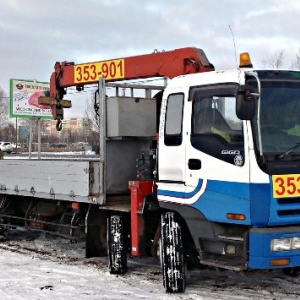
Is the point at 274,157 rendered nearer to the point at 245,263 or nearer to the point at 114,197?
the point at 245,263

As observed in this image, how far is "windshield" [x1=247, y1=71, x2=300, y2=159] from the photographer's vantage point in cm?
577

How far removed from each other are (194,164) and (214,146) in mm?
362

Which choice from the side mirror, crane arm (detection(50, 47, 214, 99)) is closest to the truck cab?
the side mirror

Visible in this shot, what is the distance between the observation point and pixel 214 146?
6.08 meters

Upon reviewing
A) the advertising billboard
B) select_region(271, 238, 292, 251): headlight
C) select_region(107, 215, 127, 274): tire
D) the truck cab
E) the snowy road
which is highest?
the advertising billboard

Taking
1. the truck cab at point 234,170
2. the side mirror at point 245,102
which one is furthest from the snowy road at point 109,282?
the side mirror at point 245,102

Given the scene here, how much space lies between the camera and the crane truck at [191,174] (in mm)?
5703

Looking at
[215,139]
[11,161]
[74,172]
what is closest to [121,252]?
[74,172]

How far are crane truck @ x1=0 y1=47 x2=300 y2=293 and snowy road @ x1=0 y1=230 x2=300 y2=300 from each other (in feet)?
0.85

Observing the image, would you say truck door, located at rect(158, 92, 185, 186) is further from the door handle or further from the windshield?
the windshield

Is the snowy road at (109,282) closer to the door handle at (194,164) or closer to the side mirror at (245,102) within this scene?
the door handle at (194,164)

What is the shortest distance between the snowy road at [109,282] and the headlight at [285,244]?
2.25 ft

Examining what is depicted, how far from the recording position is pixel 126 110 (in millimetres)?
7820

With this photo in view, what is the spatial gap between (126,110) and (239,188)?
8.52 ft
